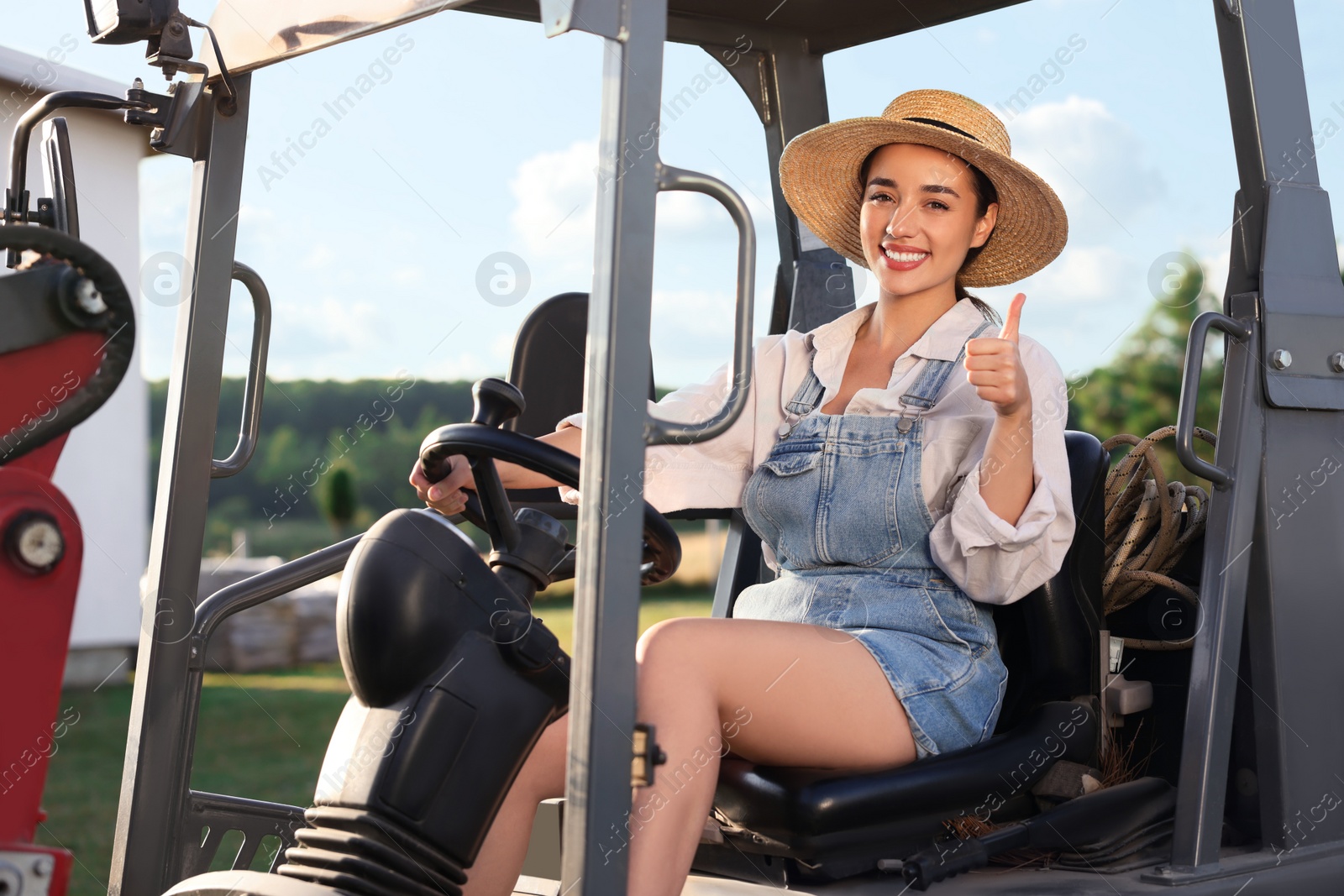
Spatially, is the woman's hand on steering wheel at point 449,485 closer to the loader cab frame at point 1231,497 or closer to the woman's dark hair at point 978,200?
the loader cab frame at point 1231,497

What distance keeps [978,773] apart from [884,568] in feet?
1.11

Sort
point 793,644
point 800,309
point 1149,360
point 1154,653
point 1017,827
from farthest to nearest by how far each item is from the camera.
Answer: point 1149,360
point 800,309
point 1154,653
point 1017,827
point 793,644

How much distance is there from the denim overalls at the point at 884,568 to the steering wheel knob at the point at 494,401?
593 millimetres

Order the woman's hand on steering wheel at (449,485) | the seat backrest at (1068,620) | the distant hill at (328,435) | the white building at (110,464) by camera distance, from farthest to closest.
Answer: the distant hill at (328,435)
the white building at (110,464)
the seat backrest at (1068,620)
the woman's hand on steering wheel at (449,485)

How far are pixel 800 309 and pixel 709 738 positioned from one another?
1.27 meters

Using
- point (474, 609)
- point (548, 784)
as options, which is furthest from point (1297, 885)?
point (474, 609)

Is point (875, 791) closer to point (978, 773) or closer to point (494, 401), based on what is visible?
point (978, 773)

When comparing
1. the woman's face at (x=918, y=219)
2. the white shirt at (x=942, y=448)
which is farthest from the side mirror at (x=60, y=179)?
the woman's face at (x=918, y=219)

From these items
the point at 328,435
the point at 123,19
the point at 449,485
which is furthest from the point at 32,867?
the point at 328,435

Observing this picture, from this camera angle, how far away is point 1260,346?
206 centimetres

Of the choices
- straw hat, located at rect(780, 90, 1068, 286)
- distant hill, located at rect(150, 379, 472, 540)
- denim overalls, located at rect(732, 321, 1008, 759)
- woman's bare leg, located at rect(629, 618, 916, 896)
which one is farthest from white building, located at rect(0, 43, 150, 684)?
woman's bare leg, located at rect(629, 618, 916, 896)

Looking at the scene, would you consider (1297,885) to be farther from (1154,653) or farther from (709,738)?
(709,738)

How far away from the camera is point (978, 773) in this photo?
1.85 metres

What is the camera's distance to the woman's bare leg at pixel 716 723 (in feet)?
5.38
